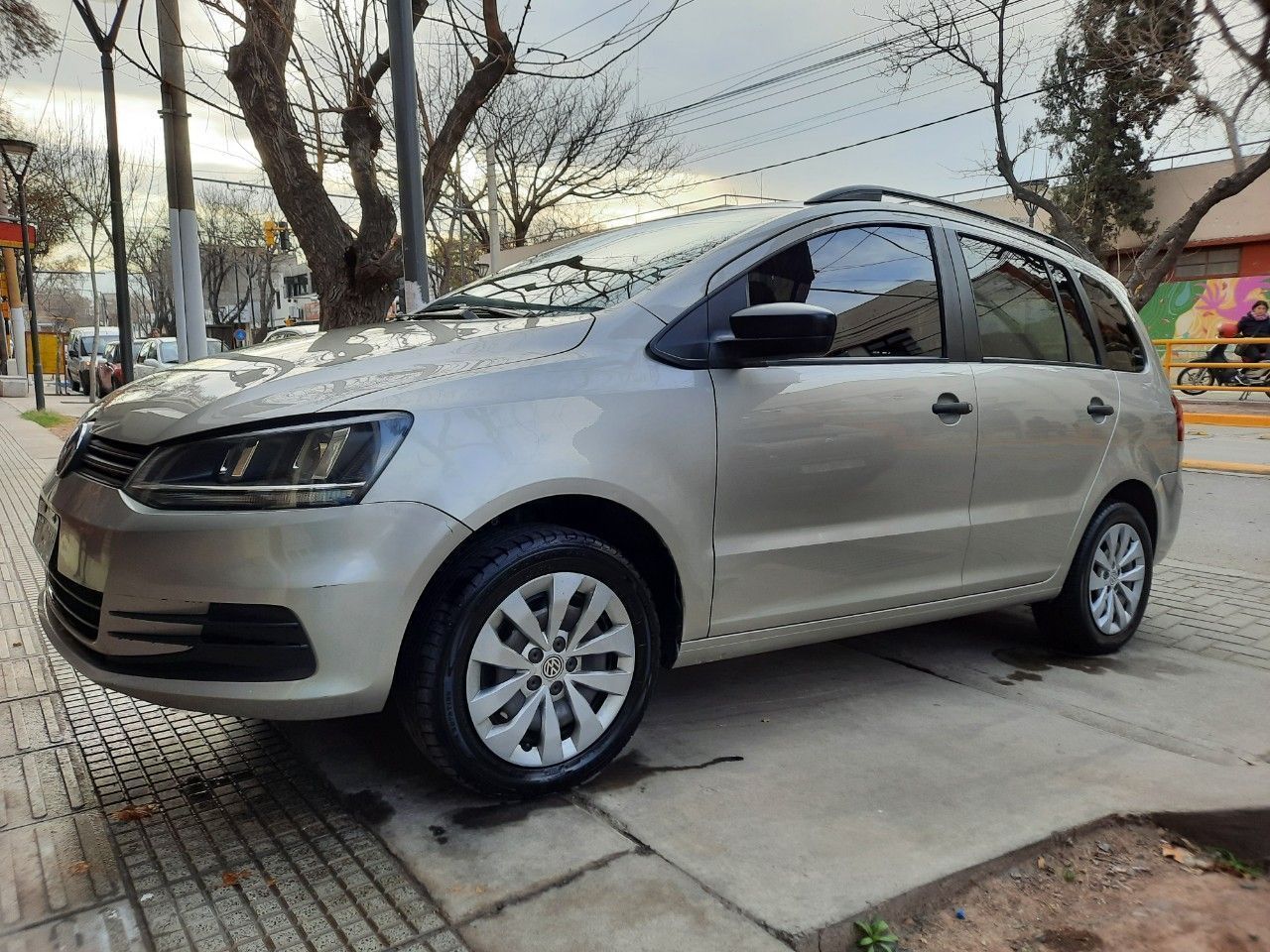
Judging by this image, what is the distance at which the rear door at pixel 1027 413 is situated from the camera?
3.64m

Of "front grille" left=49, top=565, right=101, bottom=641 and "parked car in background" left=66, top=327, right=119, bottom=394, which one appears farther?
"parked car in background" left=66, top=327, right=119, bottom=394

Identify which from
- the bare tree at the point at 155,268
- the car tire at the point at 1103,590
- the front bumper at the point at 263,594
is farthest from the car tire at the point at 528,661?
the bare tree at the point at 155,268

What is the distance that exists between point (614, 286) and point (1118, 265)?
27882 mm

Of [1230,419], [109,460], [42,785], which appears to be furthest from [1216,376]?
[42,785]

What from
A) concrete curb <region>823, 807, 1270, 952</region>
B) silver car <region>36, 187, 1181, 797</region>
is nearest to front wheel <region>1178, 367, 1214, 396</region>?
silver car <region>36, 187, 1181, 797</region>

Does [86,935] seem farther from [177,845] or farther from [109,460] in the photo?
[109,460]

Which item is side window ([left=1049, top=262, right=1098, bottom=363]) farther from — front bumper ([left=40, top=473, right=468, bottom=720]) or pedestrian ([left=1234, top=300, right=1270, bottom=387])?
pedestrian ([left=1234, top=300, right=1270, bottom=387])

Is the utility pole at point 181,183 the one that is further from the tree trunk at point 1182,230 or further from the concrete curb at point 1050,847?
the tree trunk at point 1182,230

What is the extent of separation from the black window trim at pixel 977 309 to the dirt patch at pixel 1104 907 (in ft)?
5.83

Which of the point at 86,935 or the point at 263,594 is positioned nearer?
the point at 86,935

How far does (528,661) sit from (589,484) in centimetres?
50

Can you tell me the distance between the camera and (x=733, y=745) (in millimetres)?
3168

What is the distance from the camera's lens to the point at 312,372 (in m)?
2.62

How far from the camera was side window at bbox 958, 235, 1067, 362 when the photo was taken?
3748mm
